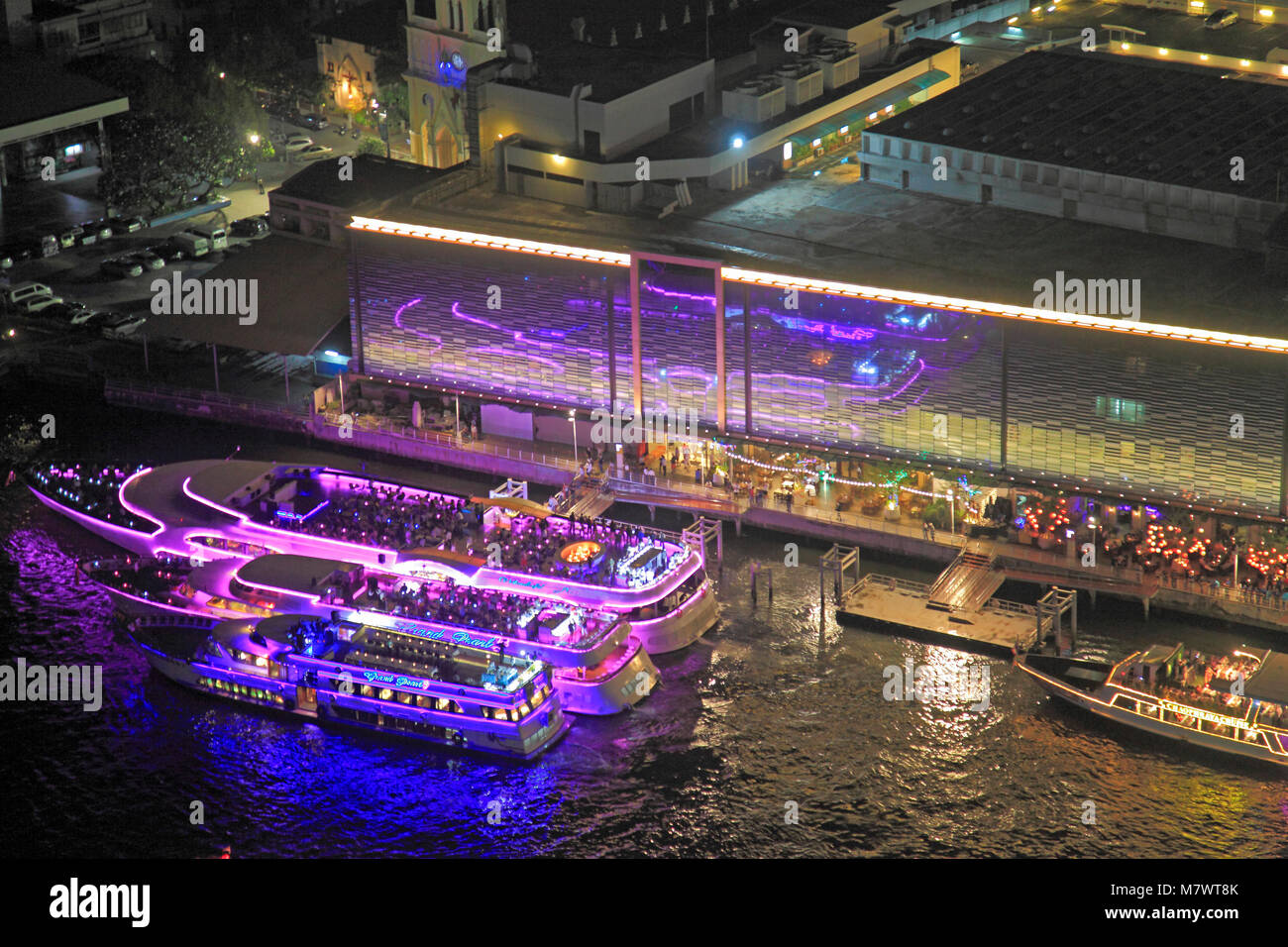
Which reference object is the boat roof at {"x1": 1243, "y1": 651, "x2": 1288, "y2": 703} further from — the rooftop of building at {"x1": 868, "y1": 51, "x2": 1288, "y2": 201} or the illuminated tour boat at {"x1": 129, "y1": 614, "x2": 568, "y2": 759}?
the rooftop of building at {"x1": 868, "y1": 51, "x2": 1288, "y2": 201}

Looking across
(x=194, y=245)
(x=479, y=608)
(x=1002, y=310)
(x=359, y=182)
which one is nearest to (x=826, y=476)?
(x=1002, y=310)

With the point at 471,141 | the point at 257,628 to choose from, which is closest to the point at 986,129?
the point at 471,141

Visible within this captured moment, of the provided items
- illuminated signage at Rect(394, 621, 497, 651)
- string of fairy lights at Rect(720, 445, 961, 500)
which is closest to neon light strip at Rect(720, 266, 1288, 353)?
string of fairy lights at Rect(720, 445, 961, 500)

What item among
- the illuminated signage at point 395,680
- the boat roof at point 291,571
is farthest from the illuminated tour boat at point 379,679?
the boat roof at point 291,571

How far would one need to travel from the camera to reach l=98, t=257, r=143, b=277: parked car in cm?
13600

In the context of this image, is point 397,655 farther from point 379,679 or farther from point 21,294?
point 21,294

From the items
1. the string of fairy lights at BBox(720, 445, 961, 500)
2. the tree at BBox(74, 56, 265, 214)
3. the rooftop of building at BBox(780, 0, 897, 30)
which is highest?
the rooftop of building at BBox(780, 0, 897, 30)

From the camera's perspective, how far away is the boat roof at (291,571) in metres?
98.7

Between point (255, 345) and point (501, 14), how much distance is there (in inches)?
1193

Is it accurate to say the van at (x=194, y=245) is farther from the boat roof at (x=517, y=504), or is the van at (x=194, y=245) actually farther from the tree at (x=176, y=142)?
the boat roof at (x=517, y=504)

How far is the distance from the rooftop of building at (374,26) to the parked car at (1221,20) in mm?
57417

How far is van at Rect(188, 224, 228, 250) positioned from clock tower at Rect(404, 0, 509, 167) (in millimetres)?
14061

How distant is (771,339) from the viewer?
355 ft

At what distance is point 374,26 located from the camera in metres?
162
